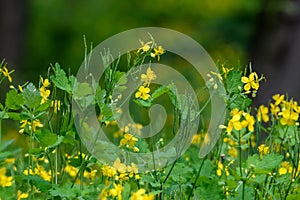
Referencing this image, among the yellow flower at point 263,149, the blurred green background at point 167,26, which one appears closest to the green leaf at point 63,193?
the yellow flower at point 263,149

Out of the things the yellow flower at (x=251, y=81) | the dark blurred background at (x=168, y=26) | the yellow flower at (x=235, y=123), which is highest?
the dark blurred background at (x=168, y=26)

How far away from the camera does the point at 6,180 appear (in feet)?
8.11

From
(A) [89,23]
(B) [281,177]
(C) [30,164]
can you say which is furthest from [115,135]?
(A) [89,23]

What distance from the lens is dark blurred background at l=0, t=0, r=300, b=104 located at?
26.3 feet

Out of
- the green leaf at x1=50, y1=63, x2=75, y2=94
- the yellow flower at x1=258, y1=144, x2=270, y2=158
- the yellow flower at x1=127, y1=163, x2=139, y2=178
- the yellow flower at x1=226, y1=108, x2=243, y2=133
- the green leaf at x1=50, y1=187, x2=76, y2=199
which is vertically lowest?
the green leaf at x1=50, y1=187, x2=76, y2=199

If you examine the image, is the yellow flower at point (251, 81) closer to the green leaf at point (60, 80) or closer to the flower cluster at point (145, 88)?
the flower cluster at point (145, 88)

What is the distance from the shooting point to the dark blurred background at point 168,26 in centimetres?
803

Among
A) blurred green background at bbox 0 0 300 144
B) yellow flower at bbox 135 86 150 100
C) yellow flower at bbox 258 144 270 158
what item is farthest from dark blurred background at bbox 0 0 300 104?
yellow flower at bbox 135 86 150 100

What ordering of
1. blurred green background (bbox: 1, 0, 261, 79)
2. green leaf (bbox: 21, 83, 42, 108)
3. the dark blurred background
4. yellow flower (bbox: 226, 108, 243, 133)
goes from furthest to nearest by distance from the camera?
blurred green background (bbox: 1, 0, 261, 79) → the dark blurred background → green leaf (bbox: 21, 83, 42, 108) → yellow flower (bbox: 226, 108, 243, 133)

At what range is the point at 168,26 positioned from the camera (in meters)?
13.5

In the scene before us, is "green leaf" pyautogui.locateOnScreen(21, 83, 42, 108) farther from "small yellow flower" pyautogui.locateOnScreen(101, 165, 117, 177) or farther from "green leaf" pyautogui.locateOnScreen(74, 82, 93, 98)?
"small yellow flower" pyautogui.locateOnScreen(101, 165, 117, 177)

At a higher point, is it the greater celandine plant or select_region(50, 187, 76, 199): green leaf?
the greater celandine plant

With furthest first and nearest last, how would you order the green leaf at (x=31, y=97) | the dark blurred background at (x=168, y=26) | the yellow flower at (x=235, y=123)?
the dark blurred background at (x=168, y=26), the green leaf at (x=31, y=97), the yellow flower at (x=235, y=123)

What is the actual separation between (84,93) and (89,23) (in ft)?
37.0
